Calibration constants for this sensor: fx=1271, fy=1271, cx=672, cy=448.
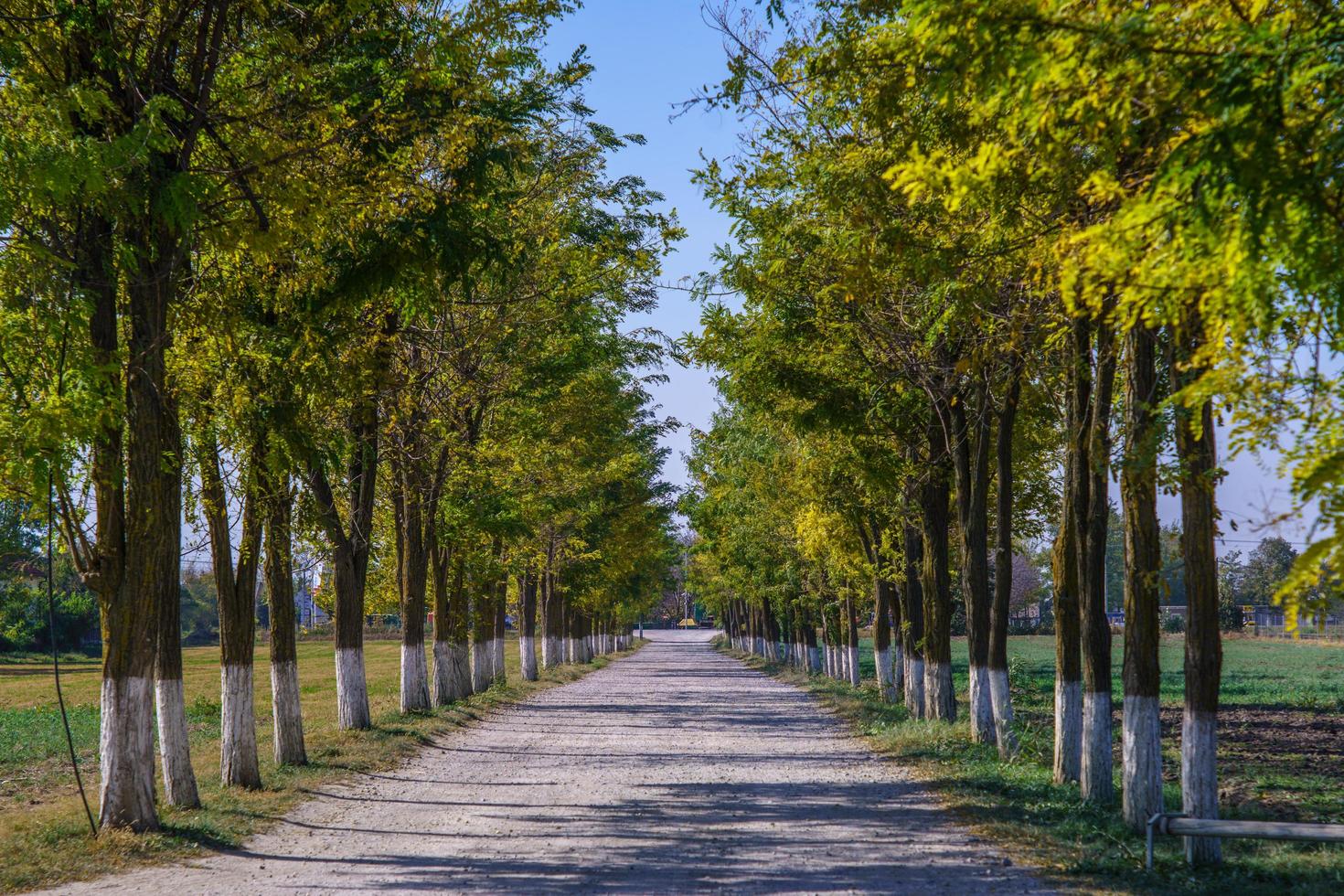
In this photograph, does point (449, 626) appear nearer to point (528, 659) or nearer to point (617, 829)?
point (528, 659)

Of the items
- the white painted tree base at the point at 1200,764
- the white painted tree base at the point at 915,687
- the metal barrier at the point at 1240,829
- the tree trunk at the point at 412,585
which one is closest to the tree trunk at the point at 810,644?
the white painted tree base at the point at 915,687

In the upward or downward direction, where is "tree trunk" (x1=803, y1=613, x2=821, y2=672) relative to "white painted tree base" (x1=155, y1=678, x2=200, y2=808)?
downward

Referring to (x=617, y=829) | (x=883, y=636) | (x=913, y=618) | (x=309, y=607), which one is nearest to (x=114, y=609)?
(x=617, y=829)

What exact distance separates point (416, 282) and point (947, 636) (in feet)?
44.8

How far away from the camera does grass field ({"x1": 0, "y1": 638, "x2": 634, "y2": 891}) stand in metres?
10.8

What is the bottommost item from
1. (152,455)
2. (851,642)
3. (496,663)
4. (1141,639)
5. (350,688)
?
(496,663)

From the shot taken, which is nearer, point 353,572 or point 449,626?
point 353,572

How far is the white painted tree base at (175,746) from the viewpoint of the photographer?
1300 centimetres

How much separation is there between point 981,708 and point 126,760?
12.6m

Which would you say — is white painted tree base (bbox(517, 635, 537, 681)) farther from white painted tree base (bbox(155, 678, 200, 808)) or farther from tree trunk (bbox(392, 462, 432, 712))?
white painted tree base (bbox(155, 678, 200, 808))

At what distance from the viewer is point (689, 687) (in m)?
42.6

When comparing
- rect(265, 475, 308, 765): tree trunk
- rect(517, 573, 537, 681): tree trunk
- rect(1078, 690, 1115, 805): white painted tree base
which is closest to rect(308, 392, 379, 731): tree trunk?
rect(265, 475, 308, 765): tree trunk

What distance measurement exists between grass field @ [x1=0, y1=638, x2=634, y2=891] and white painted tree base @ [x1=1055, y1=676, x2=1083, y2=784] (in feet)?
29.2

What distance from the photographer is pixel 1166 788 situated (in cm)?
1541
